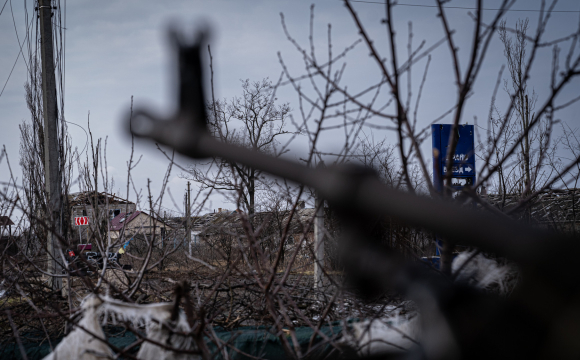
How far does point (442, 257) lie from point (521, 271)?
0.80m

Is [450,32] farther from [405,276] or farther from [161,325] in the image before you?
[161,325]

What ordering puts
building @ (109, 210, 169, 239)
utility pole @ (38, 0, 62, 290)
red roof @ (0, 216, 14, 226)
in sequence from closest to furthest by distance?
building @ (109, 210, 169, 239)
red roof @ (0, 216, 14, 226)
utility pole @ (38, 0, 62, 290)

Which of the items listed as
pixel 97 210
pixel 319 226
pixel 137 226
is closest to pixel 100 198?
pixel 97 210

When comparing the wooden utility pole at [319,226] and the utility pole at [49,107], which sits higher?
the utility pole at [49,107]

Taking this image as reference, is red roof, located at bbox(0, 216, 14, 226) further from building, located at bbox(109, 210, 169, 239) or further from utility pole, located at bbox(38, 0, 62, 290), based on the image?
utility pole, located at bbox(38, 0, 62, 290)

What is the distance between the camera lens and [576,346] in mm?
676

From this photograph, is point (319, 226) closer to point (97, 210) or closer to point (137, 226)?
point (137, 226)

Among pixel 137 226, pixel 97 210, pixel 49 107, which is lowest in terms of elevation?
pixel 137 226

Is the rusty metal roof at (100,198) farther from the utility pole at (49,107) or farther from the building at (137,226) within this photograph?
the utility pole at (49,107)

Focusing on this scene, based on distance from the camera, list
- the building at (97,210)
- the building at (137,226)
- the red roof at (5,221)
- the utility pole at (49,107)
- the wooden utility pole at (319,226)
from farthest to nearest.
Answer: the utility pole at (49,107) → the red roof at (5,221) → the building at (97,210) → the building at (137,226) → the wooden utility pole at (319,226)

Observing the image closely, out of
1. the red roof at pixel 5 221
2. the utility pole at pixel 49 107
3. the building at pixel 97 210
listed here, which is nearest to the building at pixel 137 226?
the building at pixel 97 210

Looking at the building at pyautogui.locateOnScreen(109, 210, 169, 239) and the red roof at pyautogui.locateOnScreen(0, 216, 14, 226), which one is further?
the red roof at pyautogui.locateOnScreen(0, 216, 14, 226)

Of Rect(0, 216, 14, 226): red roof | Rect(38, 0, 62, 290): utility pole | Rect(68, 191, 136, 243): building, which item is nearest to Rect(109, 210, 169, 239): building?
Rect(68, 191, 136, 243): building

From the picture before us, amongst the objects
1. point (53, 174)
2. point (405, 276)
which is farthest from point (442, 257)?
point (53, 174)
